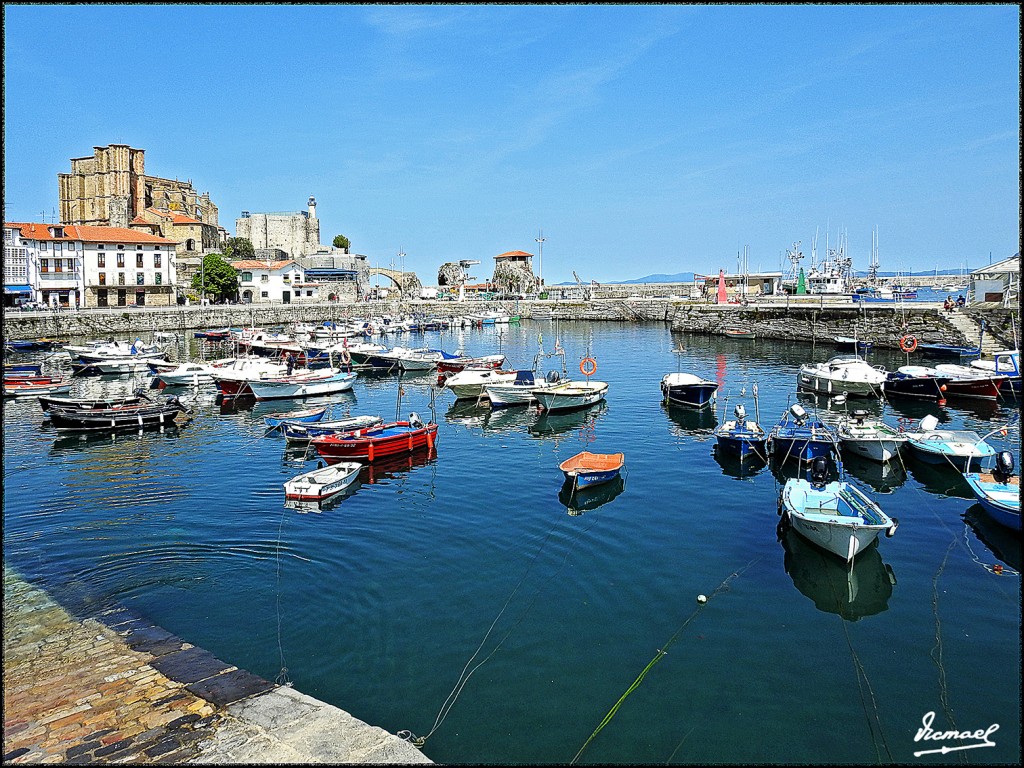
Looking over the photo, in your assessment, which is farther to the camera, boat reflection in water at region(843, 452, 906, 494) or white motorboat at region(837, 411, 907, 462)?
white motorboat at region(837, 411, 907, 462)

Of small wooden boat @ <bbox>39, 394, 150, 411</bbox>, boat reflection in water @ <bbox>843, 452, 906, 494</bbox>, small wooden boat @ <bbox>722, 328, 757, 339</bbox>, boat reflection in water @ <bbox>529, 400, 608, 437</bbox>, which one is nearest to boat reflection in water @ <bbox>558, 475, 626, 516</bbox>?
boat reflection in water @ <bbox>843, 452, 906, 494</bbox>

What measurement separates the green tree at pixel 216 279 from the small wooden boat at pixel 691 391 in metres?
76.8

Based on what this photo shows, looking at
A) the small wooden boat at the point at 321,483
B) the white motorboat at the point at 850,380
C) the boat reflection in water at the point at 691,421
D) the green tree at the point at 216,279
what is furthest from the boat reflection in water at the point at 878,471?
the green tree at the point at 216,279

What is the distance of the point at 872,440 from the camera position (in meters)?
25.6

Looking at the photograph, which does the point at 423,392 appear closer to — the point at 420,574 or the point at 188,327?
the point at 420,574

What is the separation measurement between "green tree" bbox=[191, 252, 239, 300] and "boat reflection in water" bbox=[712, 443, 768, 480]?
8514 centimetres

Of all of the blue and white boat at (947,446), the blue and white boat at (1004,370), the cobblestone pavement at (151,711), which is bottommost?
the cobblestone pavement at (151,711)

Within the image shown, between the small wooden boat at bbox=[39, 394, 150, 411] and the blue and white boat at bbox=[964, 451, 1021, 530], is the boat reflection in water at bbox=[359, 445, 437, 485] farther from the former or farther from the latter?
the blue and white boat at bbox=[964, 451, 1021, 530]

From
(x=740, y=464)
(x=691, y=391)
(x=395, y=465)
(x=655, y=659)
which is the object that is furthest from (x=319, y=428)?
(x=655, y=659)

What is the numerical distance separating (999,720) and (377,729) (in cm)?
A: 983

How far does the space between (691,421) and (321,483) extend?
62.4 feet

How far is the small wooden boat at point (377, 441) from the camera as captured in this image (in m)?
26.0

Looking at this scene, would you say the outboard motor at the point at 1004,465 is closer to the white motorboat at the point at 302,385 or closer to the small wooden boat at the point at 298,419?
the small wooden boat at the point at 298,419

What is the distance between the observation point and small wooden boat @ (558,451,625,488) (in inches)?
882
